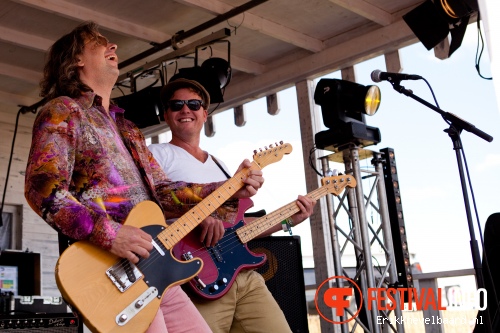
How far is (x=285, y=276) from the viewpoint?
12.9ft

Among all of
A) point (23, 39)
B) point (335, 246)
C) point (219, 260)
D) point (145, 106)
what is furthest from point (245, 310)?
point (23, 39)

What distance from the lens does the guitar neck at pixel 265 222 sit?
115 inches

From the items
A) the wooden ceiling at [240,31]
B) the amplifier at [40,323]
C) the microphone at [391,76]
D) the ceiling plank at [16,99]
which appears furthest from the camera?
the ceiling plank at [16,99]

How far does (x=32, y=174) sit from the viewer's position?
198cm

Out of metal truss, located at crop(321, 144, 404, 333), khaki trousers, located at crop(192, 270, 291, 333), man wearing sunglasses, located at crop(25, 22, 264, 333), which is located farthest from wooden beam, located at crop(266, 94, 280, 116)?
man wearing sunglasses, located at crop(25, 22, 264, 333)

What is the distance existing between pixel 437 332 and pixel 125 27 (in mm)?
3503

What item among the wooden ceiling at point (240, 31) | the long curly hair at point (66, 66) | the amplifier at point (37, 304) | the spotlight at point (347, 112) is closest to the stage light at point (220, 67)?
the wooden ceiling at point (240, 31)

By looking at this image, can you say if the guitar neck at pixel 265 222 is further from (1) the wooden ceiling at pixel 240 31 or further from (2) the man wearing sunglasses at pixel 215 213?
(1) the wooden ceiling at pixel 240 31

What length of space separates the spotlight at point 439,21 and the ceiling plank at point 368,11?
113 centimetres

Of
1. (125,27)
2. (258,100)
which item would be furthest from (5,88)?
(258,100)

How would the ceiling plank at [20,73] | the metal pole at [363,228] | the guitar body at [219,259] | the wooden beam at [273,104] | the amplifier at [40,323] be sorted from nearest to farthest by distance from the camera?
the guitar body at [219,259]
the amplifier at [40,323]
the metal pole at [363,228]
the ceiling plank at [20,73]
the wooden beam at [273,104]

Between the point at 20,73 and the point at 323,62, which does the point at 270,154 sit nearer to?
→ the point at 323,62

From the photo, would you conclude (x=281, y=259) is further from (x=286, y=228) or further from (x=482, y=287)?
(x=482, y=287)

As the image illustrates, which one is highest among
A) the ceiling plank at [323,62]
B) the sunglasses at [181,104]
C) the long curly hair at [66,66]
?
the ceiling plank at [323,62]
